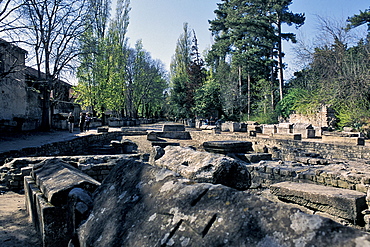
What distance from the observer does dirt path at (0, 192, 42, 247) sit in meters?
2.82

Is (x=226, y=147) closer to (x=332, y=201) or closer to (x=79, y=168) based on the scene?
(x=79, y=168)

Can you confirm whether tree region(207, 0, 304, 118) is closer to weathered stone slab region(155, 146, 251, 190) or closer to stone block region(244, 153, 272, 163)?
stone block region(244, 153, 272, 163)

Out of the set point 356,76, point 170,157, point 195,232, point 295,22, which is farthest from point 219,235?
point 295,22

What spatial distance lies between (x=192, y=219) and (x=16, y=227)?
2994 mm

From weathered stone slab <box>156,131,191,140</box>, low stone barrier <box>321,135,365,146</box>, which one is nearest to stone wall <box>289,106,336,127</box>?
low stone barrier <box>321,135,365,146</box>

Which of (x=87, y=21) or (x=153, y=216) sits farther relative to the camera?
(x=87, y=21)

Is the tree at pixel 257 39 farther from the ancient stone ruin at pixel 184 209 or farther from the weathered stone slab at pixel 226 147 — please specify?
the ancient stone ruin at pixel 184 209

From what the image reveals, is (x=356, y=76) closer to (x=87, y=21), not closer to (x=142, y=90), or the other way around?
(x=87, y=21)

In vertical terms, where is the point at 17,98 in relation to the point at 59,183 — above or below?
above

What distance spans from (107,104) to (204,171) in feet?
95.5

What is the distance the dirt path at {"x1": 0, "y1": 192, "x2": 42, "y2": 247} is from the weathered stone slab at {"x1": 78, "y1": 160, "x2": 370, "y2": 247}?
1.50 meters

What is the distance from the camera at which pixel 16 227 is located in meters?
3.27

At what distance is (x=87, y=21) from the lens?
776 inches

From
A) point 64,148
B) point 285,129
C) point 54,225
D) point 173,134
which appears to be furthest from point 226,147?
point 285,129
